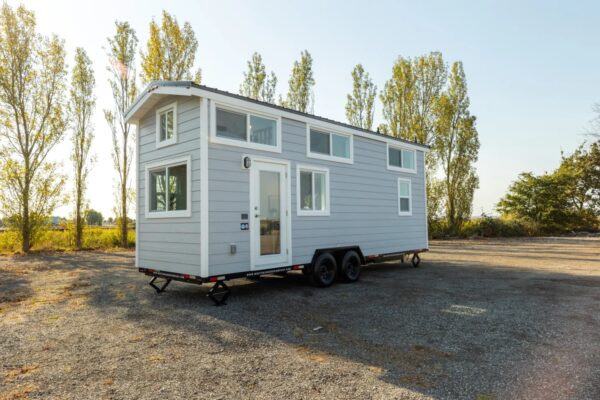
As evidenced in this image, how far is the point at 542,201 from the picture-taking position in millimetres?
25812

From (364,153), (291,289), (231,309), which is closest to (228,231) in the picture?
(231,309)

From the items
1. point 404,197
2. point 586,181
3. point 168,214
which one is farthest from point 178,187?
point 586,181

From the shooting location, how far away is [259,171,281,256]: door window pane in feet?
22.2

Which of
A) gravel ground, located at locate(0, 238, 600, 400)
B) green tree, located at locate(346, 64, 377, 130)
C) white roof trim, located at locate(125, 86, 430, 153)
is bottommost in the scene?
gravel ground, located at locate(0, 238, 600, 400)

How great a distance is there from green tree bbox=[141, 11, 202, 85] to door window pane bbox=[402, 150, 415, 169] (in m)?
11.1

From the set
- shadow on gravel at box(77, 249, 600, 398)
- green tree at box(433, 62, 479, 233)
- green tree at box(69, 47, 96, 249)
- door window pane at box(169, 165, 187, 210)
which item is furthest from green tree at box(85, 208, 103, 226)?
green tree at box(433, 62, 479, 233)

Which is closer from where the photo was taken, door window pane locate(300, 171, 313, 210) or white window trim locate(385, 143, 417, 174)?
door window pane locate(300, 171, 313, 210)

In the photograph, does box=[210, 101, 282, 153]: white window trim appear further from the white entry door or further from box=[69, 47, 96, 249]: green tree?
box=[69, 47, 96, 249]: green tree

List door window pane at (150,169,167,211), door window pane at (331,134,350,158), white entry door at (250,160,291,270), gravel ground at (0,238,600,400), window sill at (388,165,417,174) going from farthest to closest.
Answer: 1. window sill at (388,165,417,174)
2. door window pane at (331,134,350,158)
3. door window pane at (150,169,167,211)
4. white entry door at (250,160,291,270)
5. gravel ground at (0,238,600,400)

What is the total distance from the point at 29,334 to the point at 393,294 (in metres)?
5.53

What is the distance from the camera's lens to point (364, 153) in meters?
9.19

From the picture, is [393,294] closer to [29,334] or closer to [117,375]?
[117,375]

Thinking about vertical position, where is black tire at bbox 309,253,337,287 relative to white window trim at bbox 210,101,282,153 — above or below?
below

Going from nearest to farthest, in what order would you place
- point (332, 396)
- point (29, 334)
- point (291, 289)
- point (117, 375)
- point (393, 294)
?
1. point (332, 396)
2. point (117, 375)
3. point (29, 334)
4. point (393, 294)
5. point (291, 289)
